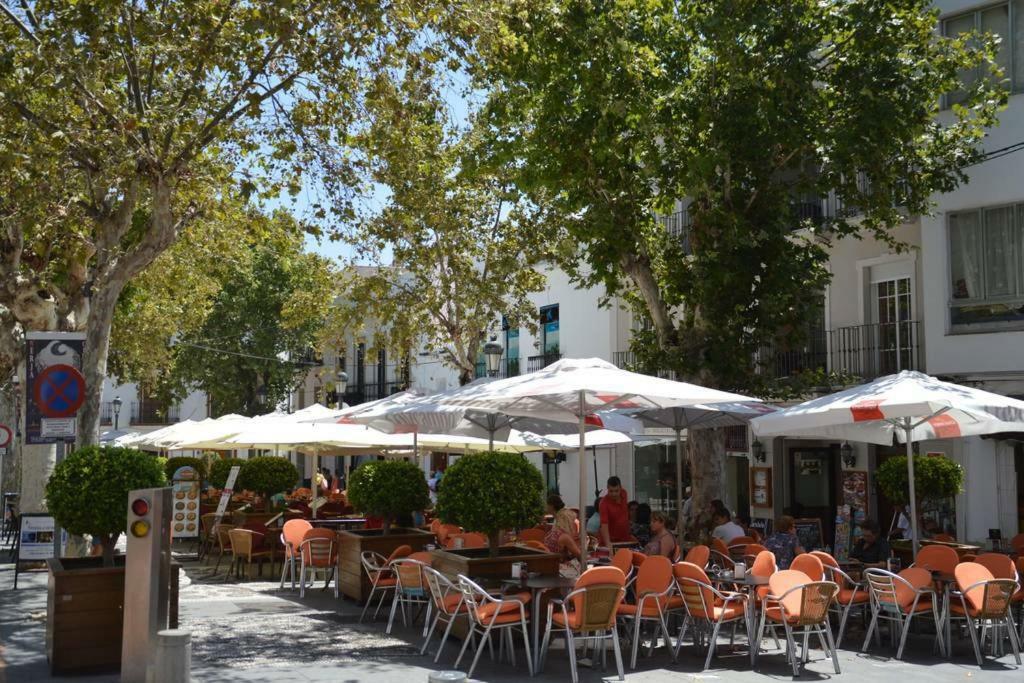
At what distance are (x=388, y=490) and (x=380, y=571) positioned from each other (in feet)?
5.89

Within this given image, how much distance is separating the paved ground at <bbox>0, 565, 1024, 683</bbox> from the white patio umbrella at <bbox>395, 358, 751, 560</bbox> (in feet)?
5.91

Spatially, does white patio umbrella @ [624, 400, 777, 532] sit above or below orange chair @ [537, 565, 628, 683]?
above

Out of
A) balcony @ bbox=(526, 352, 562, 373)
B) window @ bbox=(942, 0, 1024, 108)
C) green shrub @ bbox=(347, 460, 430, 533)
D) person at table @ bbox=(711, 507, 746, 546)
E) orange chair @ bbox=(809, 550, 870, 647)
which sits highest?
window @ bbox=(942, 0, 1024, 108)

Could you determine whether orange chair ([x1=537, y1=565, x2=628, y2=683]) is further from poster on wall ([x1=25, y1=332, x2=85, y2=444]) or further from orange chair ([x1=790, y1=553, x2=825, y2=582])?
poster on wall ([x1=25, y1=332, x2=85, y2=444])

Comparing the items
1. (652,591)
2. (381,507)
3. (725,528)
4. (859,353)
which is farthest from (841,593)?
(859,353)

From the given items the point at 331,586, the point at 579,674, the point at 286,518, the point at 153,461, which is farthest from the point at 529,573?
the point at 286,518

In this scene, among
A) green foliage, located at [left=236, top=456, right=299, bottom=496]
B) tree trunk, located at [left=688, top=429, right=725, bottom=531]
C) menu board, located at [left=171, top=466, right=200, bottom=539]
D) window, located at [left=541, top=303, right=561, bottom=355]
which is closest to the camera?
tree trunk, located at [left=688, top=429, right=725, bottom=531]

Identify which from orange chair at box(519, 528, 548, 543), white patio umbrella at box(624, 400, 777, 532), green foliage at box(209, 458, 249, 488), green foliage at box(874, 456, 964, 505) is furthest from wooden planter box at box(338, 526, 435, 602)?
green foliage at box(209, 458, 249, 488)

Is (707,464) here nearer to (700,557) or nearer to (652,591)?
(700,557)

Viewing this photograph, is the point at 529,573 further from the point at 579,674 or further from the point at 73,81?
the point at 73,81

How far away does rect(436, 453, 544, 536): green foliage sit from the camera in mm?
11047

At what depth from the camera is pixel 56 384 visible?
464 inches

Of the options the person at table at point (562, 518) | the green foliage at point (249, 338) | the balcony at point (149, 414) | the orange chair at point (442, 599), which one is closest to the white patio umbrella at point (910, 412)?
the person at table at point (562, 518)

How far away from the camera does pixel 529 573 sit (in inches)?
433
